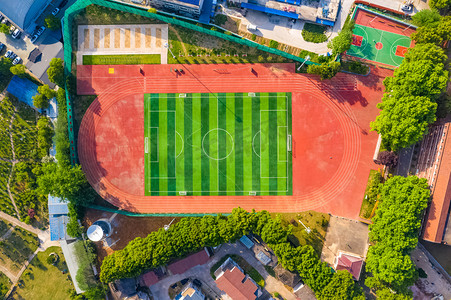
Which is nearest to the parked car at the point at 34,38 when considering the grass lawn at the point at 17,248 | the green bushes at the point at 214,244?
the grass lawn at the point at 17,248

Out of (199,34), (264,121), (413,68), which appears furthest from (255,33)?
(413,68)

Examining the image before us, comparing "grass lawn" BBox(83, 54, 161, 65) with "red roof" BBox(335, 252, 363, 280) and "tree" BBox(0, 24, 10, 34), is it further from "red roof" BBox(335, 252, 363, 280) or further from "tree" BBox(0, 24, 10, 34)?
"red roof" BBox(335, 252, 363, 280)

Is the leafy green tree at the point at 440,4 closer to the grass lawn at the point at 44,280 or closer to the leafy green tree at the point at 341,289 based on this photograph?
the leafy green tree at the point at 341,289

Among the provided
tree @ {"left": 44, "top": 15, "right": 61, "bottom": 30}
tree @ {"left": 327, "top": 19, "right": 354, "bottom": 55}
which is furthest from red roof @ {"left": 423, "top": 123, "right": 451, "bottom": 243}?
tree @ {"left": 44, "top": 15, "right": 61, "bottom": 30}

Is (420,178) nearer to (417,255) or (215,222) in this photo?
(417,255)

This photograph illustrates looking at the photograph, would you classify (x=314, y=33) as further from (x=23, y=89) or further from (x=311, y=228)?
(x=23, y=89)

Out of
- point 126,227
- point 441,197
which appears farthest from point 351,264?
point 126,227
